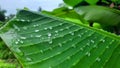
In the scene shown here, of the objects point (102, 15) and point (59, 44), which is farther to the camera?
point (102, 15)

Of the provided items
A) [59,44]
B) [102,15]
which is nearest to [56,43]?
[59,44]

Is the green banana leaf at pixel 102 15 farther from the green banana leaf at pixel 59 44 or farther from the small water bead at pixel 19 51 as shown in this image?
the small water bead at pixel 19 51

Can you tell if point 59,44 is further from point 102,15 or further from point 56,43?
point 102,15

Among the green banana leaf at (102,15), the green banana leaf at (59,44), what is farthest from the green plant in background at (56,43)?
the green banana leaf at (102,15)

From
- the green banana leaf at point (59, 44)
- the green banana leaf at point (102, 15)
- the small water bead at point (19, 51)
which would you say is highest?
the small water bead at point (19, 51)

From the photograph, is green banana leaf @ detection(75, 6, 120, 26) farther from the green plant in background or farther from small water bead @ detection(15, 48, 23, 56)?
small water bead @ detection(15, 48, 23, 56)

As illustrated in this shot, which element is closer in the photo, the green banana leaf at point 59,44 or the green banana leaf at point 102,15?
the green banana leaf at point 59,44

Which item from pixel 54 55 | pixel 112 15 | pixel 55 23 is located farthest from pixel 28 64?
pixel 112 15

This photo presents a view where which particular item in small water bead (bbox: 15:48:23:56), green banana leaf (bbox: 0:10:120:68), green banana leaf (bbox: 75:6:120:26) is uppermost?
small water bead (bbox: 15:48:23:56)

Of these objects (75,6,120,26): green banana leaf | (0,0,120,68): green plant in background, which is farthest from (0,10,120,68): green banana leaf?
(75,6,120,26): green banana leaf
